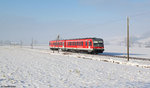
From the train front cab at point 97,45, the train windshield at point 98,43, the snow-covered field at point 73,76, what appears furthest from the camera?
the train windshield at point 98,43

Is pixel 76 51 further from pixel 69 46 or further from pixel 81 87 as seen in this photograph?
pixel 81 87

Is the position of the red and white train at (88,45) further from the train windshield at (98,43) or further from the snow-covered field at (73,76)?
the snow-covered field at (73,76)

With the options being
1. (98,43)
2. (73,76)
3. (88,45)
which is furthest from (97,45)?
(73,76)

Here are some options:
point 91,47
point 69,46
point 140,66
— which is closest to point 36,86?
point 140,66

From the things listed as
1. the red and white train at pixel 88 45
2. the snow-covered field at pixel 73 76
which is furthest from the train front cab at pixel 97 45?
the snow-covered field at pixel 73 76

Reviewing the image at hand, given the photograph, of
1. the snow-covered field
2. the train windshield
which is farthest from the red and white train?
the snow-covered field

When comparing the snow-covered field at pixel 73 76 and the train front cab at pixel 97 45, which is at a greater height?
the train front cab at pixel 97 45

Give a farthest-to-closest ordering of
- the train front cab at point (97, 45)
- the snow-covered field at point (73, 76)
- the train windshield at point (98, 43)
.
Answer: the train windshield at point (98, 43)
the train front cab at point (97, 45)
the snow-covered field at point (73, 76)

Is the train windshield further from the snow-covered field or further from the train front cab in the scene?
the snow-covered field

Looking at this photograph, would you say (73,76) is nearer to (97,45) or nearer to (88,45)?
(97,45)

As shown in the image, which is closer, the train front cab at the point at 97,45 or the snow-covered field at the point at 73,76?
the snow-covered field at the point at 73,76

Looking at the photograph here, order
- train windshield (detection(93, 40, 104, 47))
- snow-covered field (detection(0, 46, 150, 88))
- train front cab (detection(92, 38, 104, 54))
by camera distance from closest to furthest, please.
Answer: snow-covered field (detection(0, 46, 150, 88)), train front cab (detection(92, 38, 104, 54)), train windshield (detection(93, 40, 104, 47))

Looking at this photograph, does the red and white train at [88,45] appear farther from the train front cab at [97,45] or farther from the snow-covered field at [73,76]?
the snow-covered field at [73,76]

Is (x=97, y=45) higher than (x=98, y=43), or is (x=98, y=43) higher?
(x=98, y=43)
